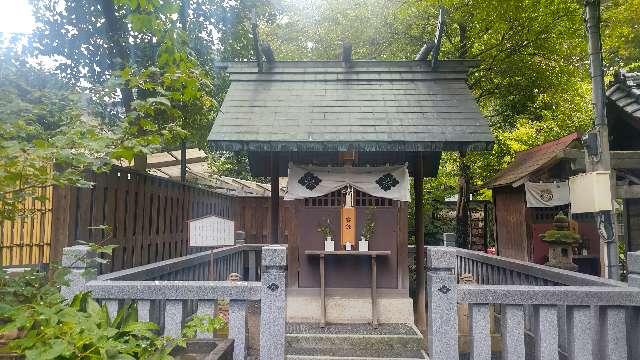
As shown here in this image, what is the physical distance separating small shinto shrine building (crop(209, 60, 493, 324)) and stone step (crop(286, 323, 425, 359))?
2.11 ft

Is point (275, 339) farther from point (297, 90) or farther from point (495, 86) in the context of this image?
point (495, 86)

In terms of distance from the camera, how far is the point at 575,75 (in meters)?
17.9

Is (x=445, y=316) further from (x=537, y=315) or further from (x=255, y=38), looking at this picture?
(x=255, y=38)

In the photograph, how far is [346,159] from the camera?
8.71m

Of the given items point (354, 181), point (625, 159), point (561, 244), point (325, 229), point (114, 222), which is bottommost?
point (561, 244)

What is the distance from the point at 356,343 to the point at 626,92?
25.8ft

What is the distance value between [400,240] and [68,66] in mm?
9793

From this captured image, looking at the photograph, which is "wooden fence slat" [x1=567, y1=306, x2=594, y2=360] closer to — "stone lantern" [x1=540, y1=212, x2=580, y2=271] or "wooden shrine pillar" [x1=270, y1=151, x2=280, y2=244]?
"stone lantern" [x1=540, y1=212, x2=580, y2=271]

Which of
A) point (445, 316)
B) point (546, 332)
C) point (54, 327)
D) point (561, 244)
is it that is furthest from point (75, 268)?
point (561, 244)

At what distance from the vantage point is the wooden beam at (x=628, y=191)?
789 cm

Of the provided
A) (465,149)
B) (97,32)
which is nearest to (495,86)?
(465,149)

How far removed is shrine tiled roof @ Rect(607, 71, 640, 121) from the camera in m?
8.49

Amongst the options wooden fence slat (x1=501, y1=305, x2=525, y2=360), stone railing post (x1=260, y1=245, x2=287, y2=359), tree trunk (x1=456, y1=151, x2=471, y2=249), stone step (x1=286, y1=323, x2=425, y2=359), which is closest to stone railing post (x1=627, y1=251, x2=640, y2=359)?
wooden fence slat (x1=501, y1=305, x2=525, y2=360)

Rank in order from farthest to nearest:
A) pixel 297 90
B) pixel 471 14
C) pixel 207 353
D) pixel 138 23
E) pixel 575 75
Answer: pixel 575 75
pixel 471 14
pixel 297 90
pixel 207 353
pixel 138 23
